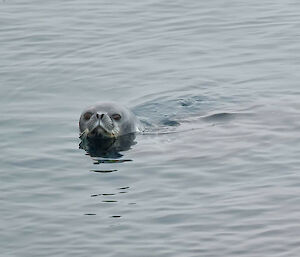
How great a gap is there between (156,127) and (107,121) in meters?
0.85

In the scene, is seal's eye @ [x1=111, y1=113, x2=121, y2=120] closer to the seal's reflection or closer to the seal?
the seal

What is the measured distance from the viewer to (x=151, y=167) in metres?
13.0

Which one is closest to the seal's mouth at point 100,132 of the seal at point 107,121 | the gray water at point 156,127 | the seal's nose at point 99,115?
the seal at point 107,121

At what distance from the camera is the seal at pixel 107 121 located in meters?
14.2

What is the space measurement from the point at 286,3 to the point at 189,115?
618cm

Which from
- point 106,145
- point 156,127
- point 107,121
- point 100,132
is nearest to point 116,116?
point 107,121

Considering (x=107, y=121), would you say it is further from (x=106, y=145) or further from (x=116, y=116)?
(x=106, y=145)

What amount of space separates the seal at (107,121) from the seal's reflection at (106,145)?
0.18 ft

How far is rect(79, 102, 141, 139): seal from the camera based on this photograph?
14.2 meters

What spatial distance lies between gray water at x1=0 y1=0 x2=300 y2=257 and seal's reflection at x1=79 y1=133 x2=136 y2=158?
0.16 meters

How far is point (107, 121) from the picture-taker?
1426cm

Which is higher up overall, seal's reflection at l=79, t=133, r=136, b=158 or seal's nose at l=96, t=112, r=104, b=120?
seal's nose at l=96, t=112, r=104, b=120

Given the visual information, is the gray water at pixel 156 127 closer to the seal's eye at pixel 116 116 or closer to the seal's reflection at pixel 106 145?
the seal's reflection at pixel 106 145

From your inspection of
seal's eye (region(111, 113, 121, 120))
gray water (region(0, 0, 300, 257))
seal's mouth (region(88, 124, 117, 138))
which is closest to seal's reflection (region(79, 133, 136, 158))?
seal's mouth (region(88, 124, 117, 138))
